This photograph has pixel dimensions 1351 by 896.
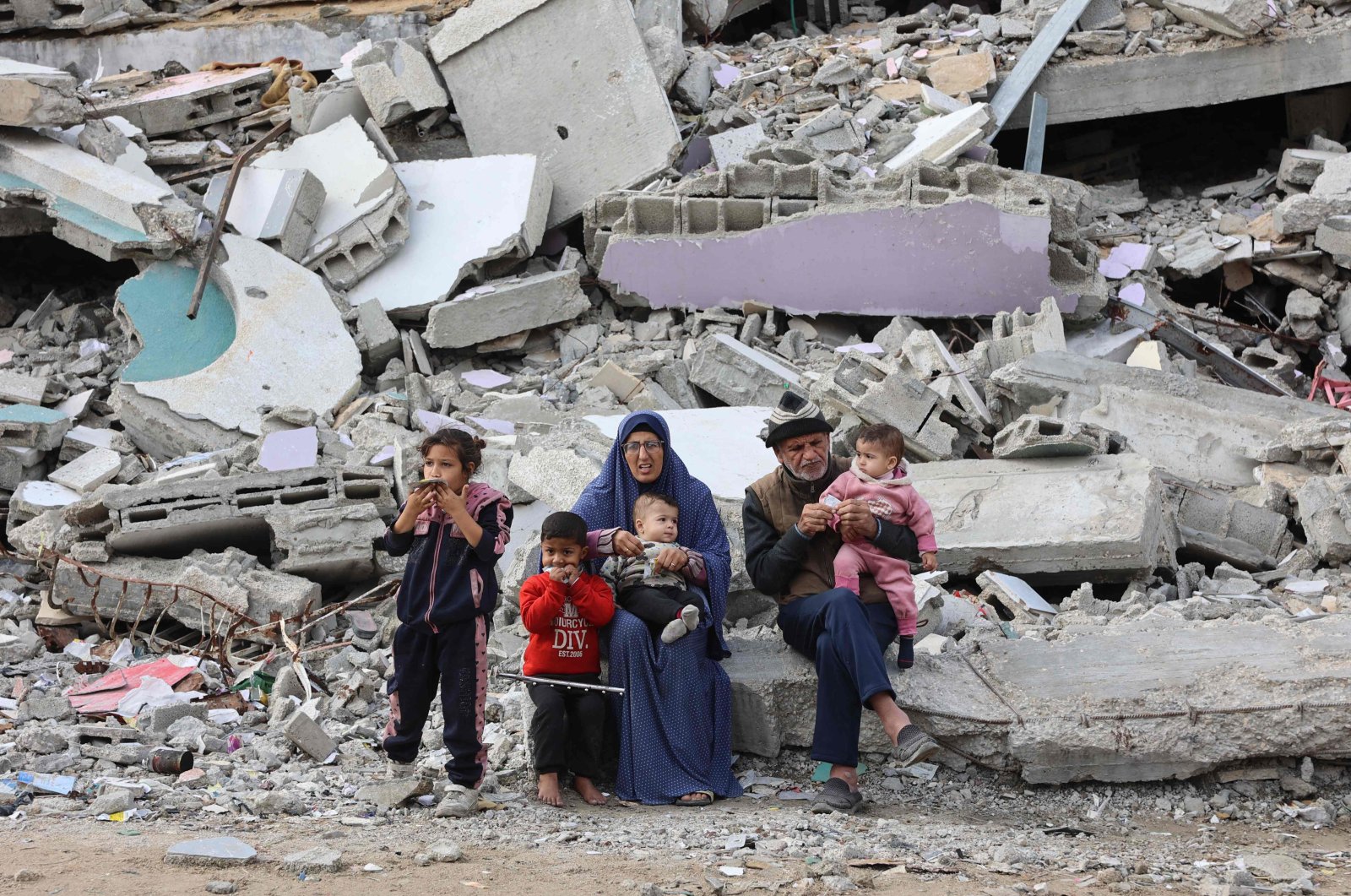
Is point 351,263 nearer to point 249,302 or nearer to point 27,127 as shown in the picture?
point 249,302

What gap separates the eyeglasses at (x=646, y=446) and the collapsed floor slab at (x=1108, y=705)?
0.81 m

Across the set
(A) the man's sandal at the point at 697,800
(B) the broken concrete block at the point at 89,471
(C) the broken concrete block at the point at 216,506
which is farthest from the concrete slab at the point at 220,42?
(A) the man's sandal at the point at 697,800

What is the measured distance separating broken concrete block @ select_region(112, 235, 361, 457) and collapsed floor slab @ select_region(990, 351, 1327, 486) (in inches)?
170

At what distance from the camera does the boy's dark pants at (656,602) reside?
4.37 meters

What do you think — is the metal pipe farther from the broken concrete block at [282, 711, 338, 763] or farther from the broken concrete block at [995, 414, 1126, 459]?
the broken concrete block at [995, 414, 1126, 459]

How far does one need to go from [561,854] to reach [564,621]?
2.67 ft

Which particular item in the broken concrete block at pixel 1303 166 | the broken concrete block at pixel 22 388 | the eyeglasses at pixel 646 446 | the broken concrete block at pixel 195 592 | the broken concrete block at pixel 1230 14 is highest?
the broken concrete block at pixel 1230 14

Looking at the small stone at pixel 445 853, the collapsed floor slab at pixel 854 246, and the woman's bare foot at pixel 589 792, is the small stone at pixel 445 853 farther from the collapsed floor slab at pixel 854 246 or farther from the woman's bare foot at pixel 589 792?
the collapsed floor slab at pixel 854 246

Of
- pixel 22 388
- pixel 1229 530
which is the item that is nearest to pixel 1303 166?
pixel 1229 530

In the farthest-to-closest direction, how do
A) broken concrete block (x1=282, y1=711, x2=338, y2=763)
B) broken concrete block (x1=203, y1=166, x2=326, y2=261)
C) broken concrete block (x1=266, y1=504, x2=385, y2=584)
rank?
broken concrete block (x1=203, y1=166, x2=326, y2=261)
broken concrete block (x1=266, y1=504, x2=385, y2=584)
broken concrete block (x1=282, y1=711, x2=338, y2=763)

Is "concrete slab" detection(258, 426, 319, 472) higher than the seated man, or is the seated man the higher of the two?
the seated man

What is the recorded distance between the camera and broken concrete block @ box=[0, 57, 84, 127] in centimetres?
940

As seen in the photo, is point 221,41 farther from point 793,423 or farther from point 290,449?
point 793,423

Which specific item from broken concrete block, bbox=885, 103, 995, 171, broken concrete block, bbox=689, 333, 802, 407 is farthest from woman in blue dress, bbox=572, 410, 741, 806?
broken concrete block, bbox=885, 103, 995, 171
